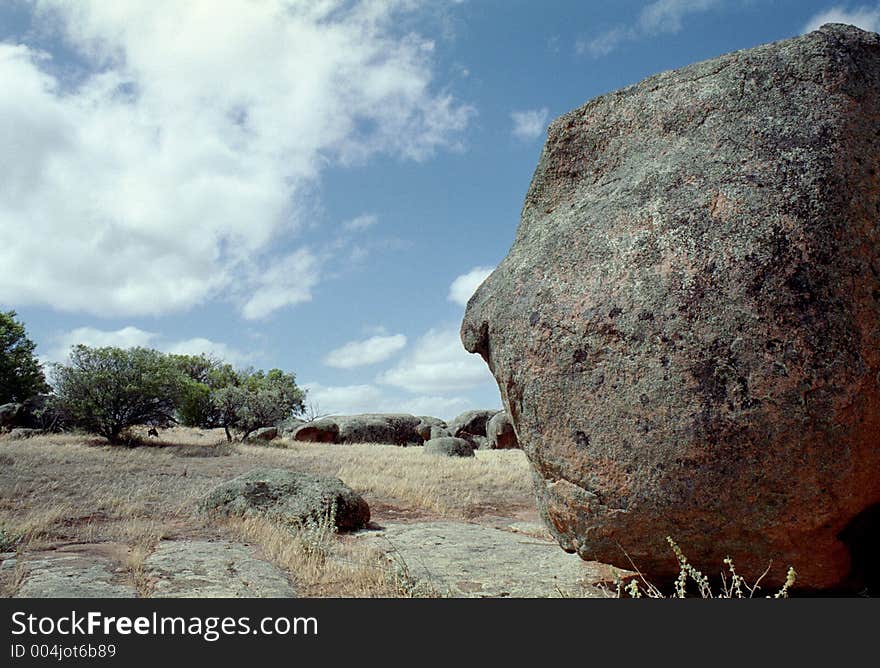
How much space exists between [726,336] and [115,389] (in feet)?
70.5

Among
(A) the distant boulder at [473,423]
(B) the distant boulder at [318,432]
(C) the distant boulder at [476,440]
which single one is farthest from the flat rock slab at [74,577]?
(A) the distant boulder at [473,423]

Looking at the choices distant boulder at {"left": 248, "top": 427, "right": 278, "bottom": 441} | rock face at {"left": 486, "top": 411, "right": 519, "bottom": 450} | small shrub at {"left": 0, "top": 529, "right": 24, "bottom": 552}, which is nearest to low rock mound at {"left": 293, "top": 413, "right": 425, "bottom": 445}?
distant boulder at {"left": 248, "top": 427, "right": 278, "bottom": 441}

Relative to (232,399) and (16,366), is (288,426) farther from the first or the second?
(16,366)

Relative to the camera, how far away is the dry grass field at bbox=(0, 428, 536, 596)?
621 cm

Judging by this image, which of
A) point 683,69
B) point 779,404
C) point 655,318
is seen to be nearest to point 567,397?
point 655,318

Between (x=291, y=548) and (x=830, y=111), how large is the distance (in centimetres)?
598

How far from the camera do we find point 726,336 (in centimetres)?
404

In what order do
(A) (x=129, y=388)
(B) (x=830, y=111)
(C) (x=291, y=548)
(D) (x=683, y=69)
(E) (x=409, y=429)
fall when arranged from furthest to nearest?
(E) (x=409, y=429)
(A) (x=129, y=388)
(C) (x=291, y=548)
(D) (x=683, y=69)
(B) (x=830, y=111)

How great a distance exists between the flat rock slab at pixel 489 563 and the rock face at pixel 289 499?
0.55m

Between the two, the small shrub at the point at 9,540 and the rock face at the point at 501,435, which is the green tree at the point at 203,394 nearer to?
the rock face at the point at 501,435

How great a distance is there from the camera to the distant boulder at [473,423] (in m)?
35.4

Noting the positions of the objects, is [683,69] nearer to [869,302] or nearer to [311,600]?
[869,302]

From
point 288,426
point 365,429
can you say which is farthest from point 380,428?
point 288,426

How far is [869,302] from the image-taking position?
4.07 metres
